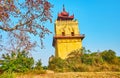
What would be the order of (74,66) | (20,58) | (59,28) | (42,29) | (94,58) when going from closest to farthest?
(42,29)
(20,58)
(74,66)
(94,58)
(59,28)

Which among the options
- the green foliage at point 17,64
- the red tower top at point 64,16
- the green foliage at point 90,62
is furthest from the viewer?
the red tower top at point 64,16

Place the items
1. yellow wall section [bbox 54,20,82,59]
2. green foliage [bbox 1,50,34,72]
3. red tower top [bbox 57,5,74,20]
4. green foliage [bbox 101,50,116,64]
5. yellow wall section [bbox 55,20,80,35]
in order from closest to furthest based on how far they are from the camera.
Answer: green foliage [bbox 1,50,34,72] → green foliage [bbox 101,50,116,64] → yellow wall section [bbox 54,20,82,59] → yellow wall section [bbox 55,20,80,35] → red tower top [bbox 57,5,74,20]

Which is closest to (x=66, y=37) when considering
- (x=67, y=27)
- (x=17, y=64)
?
(x=67, y=27)

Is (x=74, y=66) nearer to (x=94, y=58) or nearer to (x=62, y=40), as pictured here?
(x=94, y=58)

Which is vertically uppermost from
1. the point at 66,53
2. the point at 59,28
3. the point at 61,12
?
the point at 61,12

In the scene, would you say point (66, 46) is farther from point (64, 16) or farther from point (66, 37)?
point (64, 16)

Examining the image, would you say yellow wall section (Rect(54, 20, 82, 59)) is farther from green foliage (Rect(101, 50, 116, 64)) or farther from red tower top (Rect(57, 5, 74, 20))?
green foliage (Rect(101, 50, 116, 64))

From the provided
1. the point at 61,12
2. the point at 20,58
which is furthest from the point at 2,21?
the point at 61,12

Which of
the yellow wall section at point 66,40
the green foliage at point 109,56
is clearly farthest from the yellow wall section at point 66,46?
the green foliage at point 109,56

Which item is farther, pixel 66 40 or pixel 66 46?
pixel 66 40

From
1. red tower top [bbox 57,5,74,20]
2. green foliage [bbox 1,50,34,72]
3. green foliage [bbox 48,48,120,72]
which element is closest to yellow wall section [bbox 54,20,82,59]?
red tower top [bbox 57,5,74,20]

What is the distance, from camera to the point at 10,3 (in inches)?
293

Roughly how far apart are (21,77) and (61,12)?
31.2 metres

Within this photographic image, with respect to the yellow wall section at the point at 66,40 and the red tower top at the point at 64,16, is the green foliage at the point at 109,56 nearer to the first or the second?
the yellow wall section at the point at 66,40
